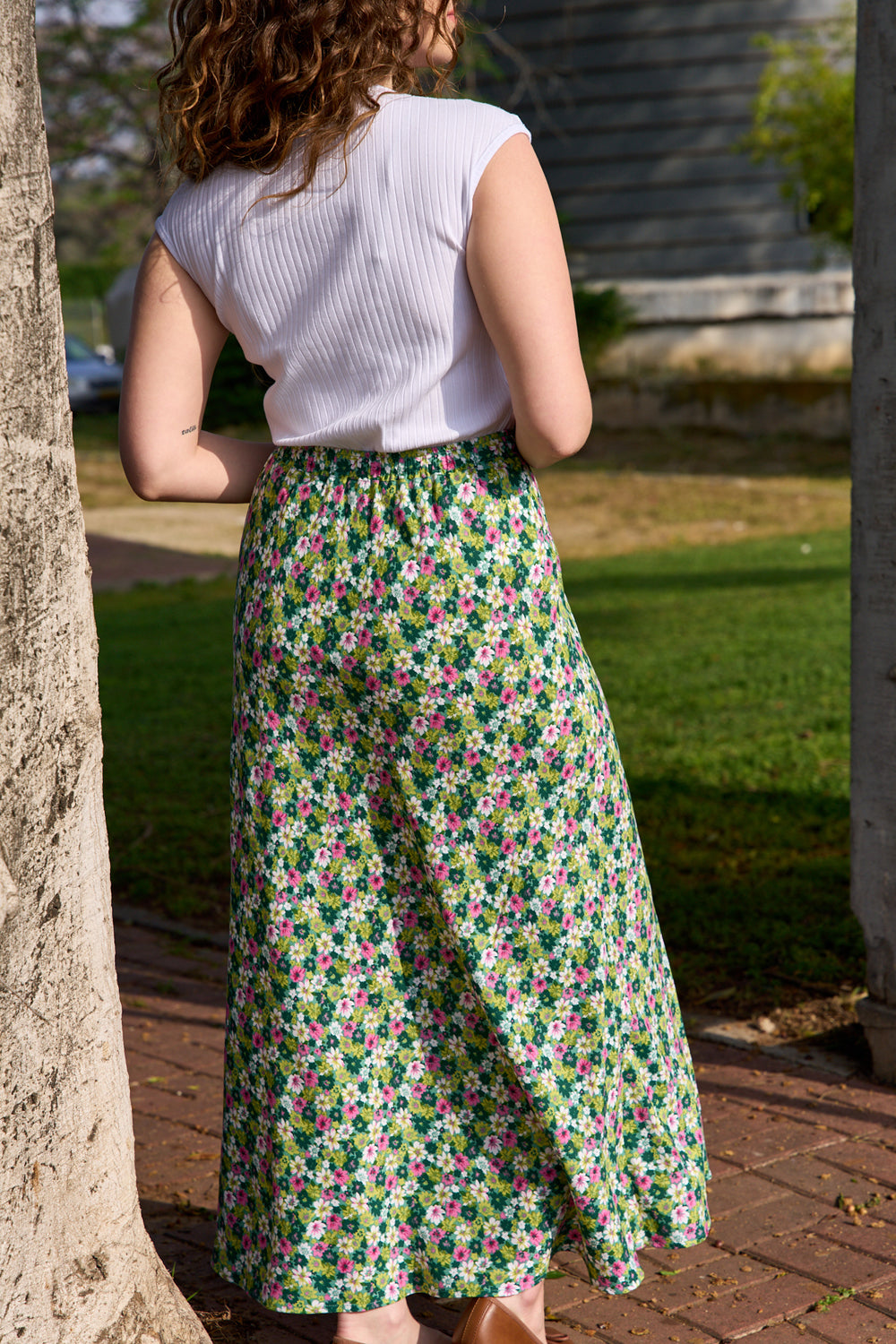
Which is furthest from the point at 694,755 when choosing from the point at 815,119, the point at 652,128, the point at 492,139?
the point at 652,128

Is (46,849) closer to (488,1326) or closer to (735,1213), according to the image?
(488,1326)

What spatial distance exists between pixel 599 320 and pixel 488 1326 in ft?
67.3

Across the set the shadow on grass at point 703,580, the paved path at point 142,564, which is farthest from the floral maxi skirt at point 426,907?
the paved path at point 142,564

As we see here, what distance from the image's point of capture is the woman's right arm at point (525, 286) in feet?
6.23

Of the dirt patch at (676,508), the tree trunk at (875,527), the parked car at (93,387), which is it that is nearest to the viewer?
the tree trunk at (875,527)

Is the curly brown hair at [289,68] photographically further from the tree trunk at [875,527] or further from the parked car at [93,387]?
the parked car at [93,387]

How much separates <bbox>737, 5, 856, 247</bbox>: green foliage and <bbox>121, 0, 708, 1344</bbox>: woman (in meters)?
17.3

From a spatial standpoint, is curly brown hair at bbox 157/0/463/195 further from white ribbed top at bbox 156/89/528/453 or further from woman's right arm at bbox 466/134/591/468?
woman's right arm at bbox 466/134/591/468

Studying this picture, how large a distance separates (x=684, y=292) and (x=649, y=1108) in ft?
68.4

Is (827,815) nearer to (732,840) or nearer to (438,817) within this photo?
(732,840)

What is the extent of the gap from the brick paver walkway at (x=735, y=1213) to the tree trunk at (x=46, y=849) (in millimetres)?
655

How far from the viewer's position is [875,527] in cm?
319

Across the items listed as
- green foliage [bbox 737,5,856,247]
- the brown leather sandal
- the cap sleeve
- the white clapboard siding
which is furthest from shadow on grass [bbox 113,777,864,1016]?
the white clapboard siding

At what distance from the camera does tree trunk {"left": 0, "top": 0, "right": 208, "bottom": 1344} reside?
177 cm
